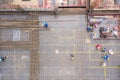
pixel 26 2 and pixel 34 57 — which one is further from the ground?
pixel 26 2

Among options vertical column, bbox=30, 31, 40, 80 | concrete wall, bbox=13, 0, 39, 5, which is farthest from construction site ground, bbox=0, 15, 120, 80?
concrete wall, bbox=13, 0, 39, 5

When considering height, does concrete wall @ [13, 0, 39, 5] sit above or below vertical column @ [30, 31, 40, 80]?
above

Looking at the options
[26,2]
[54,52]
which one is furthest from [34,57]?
[26,2]

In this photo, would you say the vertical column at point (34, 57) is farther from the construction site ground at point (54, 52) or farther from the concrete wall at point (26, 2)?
the concrete wall at point (26, 2)

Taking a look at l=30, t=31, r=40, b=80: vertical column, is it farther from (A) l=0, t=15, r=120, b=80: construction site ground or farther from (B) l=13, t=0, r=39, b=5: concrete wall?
(B) l=13, t=0, r=39, b=5: concrete wall

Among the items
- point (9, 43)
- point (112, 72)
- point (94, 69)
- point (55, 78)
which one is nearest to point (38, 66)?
point (55, 78)

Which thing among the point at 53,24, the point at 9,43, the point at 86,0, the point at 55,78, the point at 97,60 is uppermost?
the point at 86,0

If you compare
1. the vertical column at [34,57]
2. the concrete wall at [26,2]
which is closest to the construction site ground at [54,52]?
the vertical column at [34,57]

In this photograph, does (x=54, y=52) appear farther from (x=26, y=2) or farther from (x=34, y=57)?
(x=26, y=2)

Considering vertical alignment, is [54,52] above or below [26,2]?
below

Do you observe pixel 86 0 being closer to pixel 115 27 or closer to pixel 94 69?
pixel 115 27

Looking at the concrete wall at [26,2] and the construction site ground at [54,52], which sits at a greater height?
the concrete wall at [26,2]
